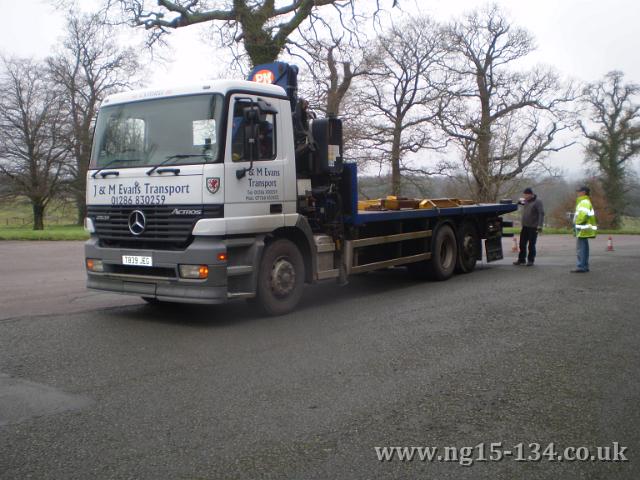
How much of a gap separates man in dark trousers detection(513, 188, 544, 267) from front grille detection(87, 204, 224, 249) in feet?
29.7

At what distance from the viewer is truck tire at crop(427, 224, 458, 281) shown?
11.5 metres

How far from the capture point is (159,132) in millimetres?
7547

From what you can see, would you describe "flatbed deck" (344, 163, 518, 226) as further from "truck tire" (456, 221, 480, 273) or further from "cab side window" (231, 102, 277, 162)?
"cab side window" (231, 102, 277, 162)

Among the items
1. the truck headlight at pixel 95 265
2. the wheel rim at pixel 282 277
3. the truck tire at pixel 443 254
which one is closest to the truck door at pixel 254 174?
the wheel rim at pixel 282 277

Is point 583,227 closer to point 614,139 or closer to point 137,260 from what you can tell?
point 137,260

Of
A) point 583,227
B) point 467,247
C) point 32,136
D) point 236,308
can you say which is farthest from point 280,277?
point 32,136

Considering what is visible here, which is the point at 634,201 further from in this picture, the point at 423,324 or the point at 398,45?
the point at 423,324

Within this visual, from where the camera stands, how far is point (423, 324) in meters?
7.44

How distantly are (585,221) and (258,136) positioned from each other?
7607 mm

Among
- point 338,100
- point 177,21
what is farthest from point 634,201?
point 177,21

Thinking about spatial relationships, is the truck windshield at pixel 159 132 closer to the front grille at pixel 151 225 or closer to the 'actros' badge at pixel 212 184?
the 'actros' badge at pixel 212 184

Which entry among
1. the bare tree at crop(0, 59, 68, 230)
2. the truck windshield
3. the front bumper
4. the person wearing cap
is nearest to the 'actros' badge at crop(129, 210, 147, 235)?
the front bumper

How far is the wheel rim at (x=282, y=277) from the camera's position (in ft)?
26.0

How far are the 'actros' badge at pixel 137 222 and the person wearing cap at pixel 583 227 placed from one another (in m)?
8.64
